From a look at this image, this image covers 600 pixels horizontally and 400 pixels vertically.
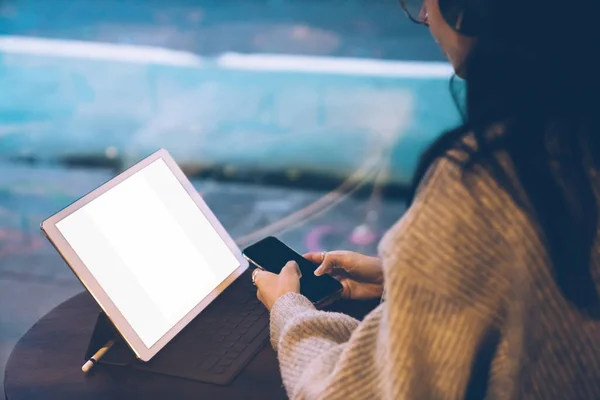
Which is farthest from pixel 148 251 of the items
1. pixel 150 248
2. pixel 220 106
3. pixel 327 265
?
pixel 220 106

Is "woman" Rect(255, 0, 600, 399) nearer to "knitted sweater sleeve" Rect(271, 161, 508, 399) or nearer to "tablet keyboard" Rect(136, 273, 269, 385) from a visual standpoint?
"knitted sweater sleeve" Rect(271, 161, 508, 399)

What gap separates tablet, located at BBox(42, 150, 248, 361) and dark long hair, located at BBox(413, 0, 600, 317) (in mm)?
507

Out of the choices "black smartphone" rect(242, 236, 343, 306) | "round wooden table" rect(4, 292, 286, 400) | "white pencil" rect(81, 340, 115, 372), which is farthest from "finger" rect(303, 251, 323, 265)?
"white pencil" rect(81, 340, 115, 372)

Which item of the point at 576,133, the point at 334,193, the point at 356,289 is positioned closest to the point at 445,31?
the point at 576,133

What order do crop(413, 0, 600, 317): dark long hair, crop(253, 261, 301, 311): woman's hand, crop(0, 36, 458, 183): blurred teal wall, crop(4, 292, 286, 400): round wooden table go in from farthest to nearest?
crop(0, 36, 458, 183): blurred teal wall → crop(253, 261, 301, 311): woman's hand → crop(4, 292, 286, 400): round wooden table → crop(413, 0, 600, 317): dark long hair

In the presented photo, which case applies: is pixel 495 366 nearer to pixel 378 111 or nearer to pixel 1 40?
pixel 378 111

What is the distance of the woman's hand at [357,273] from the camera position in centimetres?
109

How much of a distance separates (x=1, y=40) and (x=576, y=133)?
3666 millimetres

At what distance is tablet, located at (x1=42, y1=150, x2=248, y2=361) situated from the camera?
901 millimetres

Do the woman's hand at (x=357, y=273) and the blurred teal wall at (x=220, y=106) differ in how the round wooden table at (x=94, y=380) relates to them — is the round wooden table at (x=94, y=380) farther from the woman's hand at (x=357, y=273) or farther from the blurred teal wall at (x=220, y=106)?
the blurred teal wall at (x=220, y=106)

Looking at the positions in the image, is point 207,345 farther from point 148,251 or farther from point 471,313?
point 471,313

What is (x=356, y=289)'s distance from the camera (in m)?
1.09

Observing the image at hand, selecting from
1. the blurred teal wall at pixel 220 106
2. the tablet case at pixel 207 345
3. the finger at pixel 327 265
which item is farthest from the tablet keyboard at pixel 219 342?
the blurred teal wall at pixel 220 106

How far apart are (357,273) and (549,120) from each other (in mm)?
523
